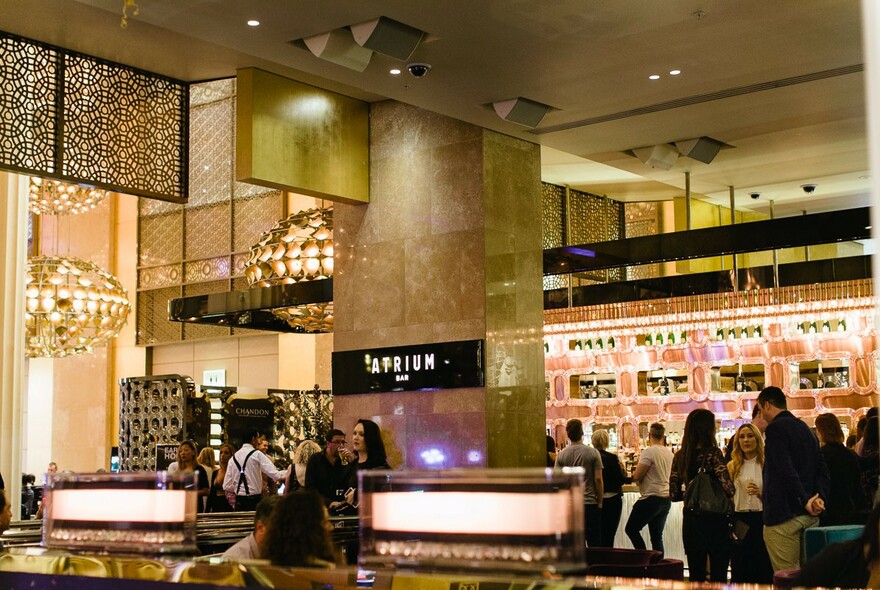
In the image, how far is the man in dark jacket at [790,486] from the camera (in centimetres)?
594

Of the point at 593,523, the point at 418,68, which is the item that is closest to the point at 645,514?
the point at 593,523

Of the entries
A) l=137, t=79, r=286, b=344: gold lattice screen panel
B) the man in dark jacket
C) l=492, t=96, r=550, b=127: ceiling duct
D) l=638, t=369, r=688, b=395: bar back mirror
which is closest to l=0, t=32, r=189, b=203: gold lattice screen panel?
l=492, t=96, r=550, b=127: ceiling duct

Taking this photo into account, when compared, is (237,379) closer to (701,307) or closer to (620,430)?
(620,430)

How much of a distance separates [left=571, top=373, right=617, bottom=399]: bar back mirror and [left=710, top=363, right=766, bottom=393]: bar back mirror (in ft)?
4.79

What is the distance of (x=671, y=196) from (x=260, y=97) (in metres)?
6.08

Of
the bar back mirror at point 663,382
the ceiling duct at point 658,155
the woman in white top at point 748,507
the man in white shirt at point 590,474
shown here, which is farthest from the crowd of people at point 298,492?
the bar back mirror at point 663,382

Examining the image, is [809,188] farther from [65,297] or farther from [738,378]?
[65,297]

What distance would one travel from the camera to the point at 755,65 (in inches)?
297

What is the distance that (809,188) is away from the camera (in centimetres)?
1160

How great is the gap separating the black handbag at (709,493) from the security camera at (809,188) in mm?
5432

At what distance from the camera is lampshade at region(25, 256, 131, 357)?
1244cm

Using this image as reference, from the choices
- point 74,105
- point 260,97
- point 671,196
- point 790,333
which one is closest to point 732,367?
point 790,333

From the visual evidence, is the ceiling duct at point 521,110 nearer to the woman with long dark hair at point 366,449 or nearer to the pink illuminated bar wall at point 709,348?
the woman with long dark hair at point 366,449

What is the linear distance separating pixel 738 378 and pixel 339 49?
793 centimetres
